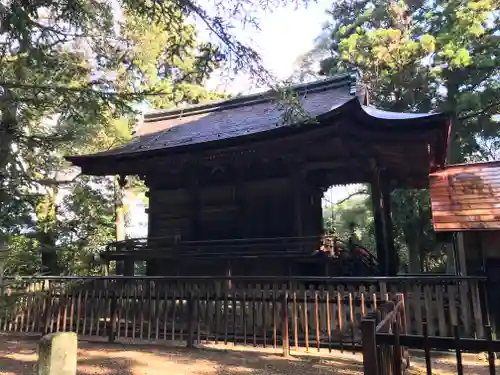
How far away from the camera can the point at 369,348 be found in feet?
8.59

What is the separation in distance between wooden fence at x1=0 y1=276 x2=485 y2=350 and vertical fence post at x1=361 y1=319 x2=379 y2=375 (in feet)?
12.8

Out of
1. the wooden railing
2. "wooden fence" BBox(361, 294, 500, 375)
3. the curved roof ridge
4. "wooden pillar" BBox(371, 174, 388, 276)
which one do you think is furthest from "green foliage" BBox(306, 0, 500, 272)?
"wooden fence" BBox(361, 294, 500, 375)

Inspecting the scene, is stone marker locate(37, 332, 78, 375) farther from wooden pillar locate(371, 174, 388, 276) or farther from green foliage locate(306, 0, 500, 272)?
green foliage locate(306, 0, 500, 272)

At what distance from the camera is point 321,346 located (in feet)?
23.2

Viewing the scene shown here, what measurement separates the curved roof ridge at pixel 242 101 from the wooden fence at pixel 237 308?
213 inches

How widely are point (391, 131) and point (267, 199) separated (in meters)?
4.22

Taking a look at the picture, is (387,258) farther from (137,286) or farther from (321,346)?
(137,286)

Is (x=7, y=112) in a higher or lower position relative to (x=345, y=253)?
higher

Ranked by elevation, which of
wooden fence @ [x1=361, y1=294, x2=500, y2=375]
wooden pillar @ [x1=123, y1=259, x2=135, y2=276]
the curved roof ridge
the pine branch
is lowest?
wooden fence @ [x1=361, y1=294, x2=500, y2=375]

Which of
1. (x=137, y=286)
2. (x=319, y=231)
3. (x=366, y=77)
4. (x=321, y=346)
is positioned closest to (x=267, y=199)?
(x=319, y=231)

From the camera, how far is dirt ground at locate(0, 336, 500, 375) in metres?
6.09

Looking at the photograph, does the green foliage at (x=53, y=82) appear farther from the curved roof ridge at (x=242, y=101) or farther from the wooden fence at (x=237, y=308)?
the curved roof ridge at (x=242, y=101)

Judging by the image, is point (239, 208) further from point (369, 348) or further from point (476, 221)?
point (369, 348)

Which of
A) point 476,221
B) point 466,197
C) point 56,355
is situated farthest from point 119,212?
point 56,355
